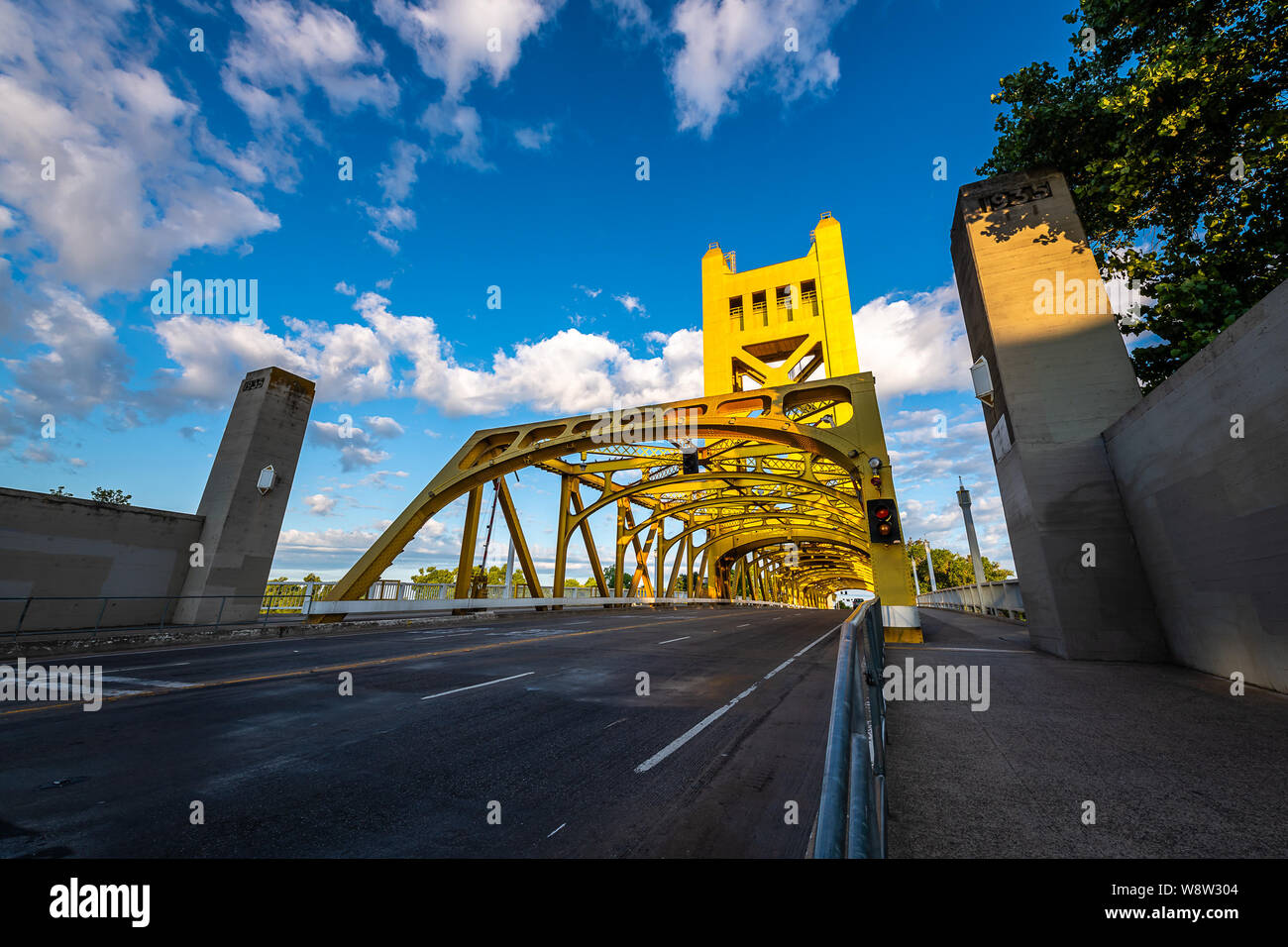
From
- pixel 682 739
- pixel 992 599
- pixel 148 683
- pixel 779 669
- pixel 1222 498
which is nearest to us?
pixel 682 739

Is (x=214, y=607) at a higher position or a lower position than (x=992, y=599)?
higher

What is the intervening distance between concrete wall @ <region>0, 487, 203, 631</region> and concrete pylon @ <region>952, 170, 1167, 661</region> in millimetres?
21632

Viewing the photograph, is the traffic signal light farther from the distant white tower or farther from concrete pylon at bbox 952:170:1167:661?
the distant white tower

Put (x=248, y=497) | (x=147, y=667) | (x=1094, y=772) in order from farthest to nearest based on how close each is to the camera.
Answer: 1. (x=248, y=497)
2. (x=147, y=667)
3. (x=1094, y=772)

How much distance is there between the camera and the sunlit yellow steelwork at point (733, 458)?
714 inches

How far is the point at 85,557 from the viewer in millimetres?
13609

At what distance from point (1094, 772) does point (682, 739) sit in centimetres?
358

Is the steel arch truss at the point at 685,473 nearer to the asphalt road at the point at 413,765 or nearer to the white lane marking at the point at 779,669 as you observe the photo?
the white lane marking at the point at 779,669

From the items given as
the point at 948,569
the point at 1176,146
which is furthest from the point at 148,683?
the point at 948,569

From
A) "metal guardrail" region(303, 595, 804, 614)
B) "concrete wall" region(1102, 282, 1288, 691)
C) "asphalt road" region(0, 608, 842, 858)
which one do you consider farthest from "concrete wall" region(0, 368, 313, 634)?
"concrete wall" region(1102, 282, 1288, 691)

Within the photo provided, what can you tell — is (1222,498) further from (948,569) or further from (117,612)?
(948,569)
